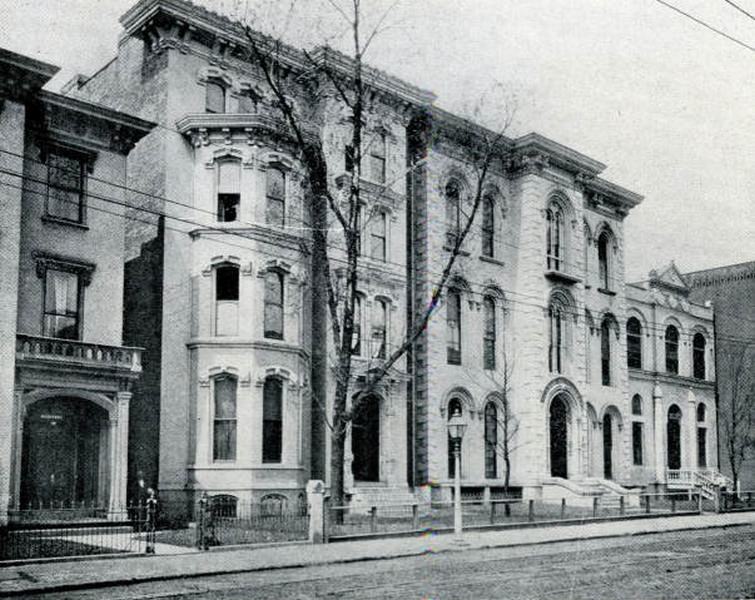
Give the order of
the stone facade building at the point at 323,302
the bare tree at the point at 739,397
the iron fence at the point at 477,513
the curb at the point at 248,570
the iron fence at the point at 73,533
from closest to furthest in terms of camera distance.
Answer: the curb at the point at 248,570, the iron fence at the point at 73,533, the iron fence at the point at 477,513, the stone facade building at the point at 323,302, the bare tree at the point at 739,397

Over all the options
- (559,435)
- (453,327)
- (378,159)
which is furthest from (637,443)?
(378,159)

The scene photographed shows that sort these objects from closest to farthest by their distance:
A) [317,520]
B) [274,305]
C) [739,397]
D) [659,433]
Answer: [317,520]
[274,305]
[659,433]
[739,397]

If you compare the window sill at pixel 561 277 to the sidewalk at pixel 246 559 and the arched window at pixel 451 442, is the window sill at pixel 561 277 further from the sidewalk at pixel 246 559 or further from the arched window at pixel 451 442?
the sidewalk at pixel 246 559

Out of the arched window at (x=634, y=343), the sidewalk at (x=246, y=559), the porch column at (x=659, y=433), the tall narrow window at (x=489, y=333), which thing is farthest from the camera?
the arched window at (x=634, y=343)

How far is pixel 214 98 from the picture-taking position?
2897 centimetres

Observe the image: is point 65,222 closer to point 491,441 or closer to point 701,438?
point 491,441

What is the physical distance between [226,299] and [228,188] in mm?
3473

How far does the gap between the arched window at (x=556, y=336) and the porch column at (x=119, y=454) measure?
61.9 feet

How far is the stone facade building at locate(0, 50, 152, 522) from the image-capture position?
22.3 meters

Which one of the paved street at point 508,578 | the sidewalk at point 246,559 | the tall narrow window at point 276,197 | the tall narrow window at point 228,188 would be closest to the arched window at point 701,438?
the sidewalk at point 246,559

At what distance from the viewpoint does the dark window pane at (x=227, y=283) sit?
27.4m

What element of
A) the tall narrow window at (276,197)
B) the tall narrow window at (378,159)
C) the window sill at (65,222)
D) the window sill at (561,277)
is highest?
the tall narrow window at (378,159)

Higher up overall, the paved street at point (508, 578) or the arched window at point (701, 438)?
the arched window at point (701, 438)

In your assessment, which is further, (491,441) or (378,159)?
(491,441)
